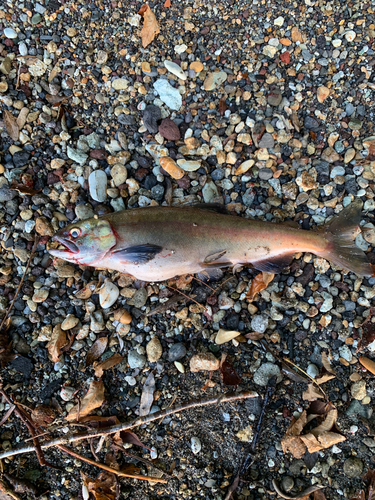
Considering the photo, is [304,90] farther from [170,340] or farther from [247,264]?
[170,340]

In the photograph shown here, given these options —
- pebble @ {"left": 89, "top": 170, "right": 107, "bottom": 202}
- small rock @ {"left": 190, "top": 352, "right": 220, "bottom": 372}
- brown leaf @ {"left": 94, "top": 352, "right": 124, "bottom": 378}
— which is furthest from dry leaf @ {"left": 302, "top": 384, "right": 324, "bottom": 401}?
pebble @ {"left": 89, "top": 170, "right": 107, "bottom": 202}

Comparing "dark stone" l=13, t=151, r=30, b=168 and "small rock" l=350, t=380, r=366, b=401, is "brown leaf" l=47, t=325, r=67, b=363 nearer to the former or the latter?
"dark stone" l=13, t=151, r=30, b=168

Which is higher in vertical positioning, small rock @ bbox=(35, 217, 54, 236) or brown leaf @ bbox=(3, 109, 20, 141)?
brown leaf @ bbox=(3, 109, 20, 141)

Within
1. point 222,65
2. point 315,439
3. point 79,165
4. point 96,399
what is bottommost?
point 315,439

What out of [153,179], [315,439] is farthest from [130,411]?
[153,179]

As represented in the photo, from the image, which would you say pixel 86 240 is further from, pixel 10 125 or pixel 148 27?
pixel 148 27

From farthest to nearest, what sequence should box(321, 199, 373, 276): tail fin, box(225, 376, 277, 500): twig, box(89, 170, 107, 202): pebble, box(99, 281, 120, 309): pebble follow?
1. box(89, 170, 107, 202): pebble
2. box(99, 281, 120, 309): pebble
3. box(321, 199, 373, 276): tail fin
4. box(225, 376, 277, 500): twig

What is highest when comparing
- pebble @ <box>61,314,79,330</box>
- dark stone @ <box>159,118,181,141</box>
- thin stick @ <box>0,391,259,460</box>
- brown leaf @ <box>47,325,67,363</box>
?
dark stone @ <box>159,118,181,141</box>
